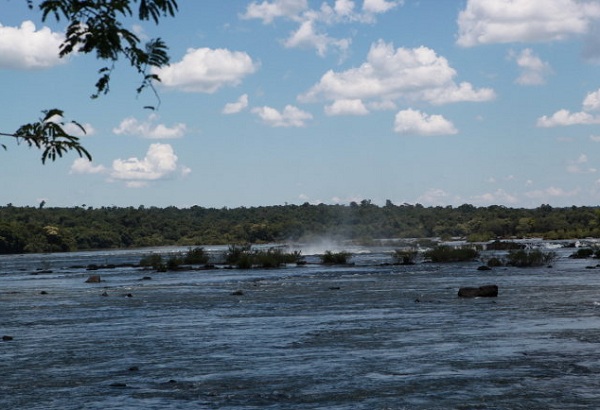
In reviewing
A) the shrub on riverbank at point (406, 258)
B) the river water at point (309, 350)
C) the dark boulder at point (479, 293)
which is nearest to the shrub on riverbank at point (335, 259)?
the shrub on riverbank at point (406, 258)

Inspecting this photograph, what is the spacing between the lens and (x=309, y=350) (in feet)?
82.9

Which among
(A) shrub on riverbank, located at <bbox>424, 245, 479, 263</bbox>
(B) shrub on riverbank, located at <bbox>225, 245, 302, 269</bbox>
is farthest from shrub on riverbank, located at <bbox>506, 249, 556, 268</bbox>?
(B) shrub on riverbank, located at <bbox>225, 245, 302, 269</bbox>

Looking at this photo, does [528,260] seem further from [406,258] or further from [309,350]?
[309,350]

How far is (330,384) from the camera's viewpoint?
65.1 ft

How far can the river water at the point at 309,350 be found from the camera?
18578 mm

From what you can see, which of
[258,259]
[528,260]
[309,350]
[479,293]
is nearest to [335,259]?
[258,259]

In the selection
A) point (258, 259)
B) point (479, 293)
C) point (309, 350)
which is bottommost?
point (309, 350)

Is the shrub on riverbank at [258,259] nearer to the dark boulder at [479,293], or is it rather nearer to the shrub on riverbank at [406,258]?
the shrub on riverbank at [406,258]

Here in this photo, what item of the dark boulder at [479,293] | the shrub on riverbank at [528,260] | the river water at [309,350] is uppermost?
the shrub on riverbank at [528,260]

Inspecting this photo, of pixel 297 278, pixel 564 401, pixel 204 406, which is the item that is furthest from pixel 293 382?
pixel 297 278

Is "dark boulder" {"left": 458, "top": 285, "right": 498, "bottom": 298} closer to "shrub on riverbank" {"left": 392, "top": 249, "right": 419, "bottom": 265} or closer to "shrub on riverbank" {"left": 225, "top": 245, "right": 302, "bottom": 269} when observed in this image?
"shrub on riverbank" {"left": 392, "top": 249, "right": 419, "bottom": 265}

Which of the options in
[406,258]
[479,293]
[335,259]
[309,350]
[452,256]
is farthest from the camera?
[335,259]

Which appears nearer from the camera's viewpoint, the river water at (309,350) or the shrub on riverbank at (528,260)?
the river water at (309,350)

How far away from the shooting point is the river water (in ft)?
61.0
